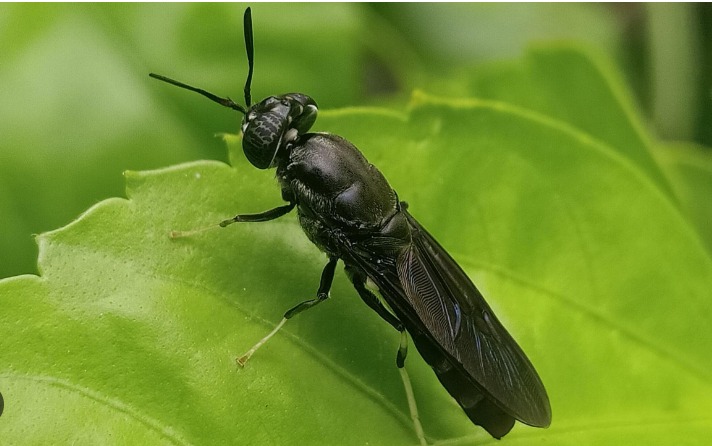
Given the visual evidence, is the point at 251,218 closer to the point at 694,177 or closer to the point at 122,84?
the point at 122,84

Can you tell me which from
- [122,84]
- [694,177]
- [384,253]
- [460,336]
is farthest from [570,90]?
[122,84]

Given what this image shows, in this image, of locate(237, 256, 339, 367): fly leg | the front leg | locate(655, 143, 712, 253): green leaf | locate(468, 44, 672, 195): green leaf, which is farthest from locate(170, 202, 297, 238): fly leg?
locate(655, 143, 712, 253): green leaf

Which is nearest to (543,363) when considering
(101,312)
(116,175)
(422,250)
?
(422,250)

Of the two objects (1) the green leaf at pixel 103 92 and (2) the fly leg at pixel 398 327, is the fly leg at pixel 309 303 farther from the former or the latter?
(1) the green leaf at pixel 103 92

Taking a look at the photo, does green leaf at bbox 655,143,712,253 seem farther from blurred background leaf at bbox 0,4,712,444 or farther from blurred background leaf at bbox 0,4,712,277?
blurred background leaf at bbox 0,4,712,277

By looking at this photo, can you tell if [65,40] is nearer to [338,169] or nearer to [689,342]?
[338,169]

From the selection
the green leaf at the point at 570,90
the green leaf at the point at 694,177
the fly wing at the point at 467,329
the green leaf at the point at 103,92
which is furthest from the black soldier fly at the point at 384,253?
the green leaf at the point at 694,177

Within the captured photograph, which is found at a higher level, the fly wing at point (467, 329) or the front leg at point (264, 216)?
the front leg at point (264, 216)
